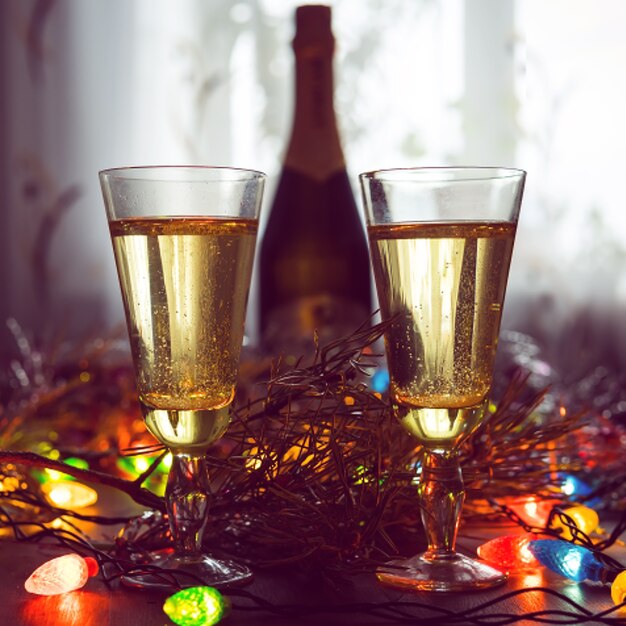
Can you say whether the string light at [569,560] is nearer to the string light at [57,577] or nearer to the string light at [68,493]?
the string light at [57,577]

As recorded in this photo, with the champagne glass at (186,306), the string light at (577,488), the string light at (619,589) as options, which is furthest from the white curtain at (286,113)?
the string light at (619,589)

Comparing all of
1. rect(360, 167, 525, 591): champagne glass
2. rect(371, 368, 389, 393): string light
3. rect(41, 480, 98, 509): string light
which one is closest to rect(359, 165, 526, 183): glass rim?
rect(360, 167, 525, 591): champagne glass

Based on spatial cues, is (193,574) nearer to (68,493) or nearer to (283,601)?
(283,601)

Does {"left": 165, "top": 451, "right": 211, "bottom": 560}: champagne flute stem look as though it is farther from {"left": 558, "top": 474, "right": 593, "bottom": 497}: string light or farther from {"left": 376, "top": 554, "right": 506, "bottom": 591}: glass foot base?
{"left": 558, "top": 474, "right": 593, "bottom": 497}: string light

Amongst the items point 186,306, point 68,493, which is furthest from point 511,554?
point 68,493

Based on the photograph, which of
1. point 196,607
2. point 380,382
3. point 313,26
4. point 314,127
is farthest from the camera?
point 314,127

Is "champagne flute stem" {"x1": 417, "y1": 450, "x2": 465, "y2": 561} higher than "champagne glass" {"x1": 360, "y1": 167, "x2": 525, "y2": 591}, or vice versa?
"champagne glass" {"x1": 360, "y1": 167, "x2": 525, "y2": 591}
